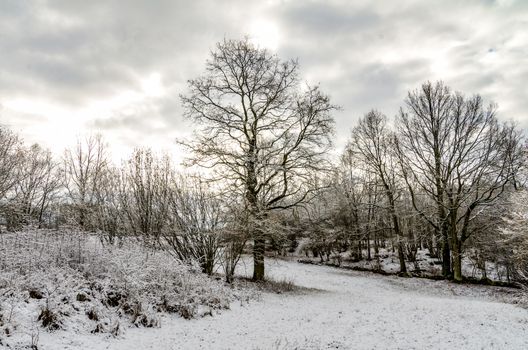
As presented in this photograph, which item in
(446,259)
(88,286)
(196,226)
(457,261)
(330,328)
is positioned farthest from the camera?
(446,259)

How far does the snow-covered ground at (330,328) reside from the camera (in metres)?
7.74

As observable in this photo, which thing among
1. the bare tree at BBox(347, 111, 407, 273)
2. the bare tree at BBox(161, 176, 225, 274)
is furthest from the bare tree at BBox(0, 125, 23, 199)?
the bare tree at BBox(347, 111, 407, 273)

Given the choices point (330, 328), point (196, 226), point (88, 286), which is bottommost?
point (330, 328)

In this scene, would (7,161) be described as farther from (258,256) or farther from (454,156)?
(454,156)

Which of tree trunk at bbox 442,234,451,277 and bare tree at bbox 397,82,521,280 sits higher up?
bare tree at bbox 397,82,521,280

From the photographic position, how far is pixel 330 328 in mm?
10078

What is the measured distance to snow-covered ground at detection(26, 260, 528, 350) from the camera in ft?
25.4

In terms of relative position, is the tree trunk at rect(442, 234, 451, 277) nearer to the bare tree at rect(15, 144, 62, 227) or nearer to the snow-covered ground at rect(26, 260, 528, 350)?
the snow-covered ground at rect(26, 260, 528, 350)

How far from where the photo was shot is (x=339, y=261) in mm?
33219

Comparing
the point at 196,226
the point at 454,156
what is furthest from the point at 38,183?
the point at 454,156

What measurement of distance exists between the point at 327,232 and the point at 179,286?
2581 centimetres

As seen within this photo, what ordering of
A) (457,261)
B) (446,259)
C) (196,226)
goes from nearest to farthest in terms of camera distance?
(196,226) → (457,261) → (446,259)

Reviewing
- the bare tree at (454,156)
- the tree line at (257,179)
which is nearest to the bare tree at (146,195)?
the tree line at (257,179)

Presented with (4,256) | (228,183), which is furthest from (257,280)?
(4,256)
